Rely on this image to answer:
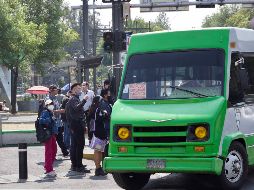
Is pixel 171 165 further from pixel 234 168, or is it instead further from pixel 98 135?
pixel 98 135

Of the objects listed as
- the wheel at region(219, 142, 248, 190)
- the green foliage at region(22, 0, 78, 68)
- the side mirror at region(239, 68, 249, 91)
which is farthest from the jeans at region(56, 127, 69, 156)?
the green foliage at region(22, 0, 78, 68)

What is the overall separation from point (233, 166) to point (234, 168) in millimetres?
57

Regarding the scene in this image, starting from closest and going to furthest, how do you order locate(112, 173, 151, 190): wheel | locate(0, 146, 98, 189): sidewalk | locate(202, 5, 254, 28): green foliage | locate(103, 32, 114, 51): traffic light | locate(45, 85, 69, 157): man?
locate(112, 173, 151, 190): wheel, locate(0, 146, 98, 189): sidewalk, locate(45, 85, 69, 157): man, locate(103, 32, 114, 51): traffic light, locate(202, 5, 254, 28): green foliage

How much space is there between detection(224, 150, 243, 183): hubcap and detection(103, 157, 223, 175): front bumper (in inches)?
15.4

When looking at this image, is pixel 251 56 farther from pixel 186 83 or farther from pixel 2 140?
pixel 2 140

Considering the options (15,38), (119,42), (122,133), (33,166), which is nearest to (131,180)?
(122,133)

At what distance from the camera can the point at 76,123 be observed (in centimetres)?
1291

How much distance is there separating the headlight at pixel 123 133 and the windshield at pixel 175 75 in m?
0.71

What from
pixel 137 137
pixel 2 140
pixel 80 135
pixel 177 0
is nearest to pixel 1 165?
pixel 80 135

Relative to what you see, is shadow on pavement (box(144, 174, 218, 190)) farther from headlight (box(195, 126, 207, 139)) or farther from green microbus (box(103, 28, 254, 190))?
headlight (box(195, 126, 207, 139))

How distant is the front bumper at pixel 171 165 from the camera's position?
9.44 meters

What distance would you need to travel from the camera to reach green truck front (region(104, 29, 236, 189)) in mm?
9531

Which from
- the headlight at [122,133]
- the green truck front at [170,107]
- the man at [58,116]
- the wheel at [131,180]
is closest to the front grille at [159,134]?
the green truck front at [170,107]

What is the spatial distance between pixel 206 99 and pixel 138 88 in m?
1.24
